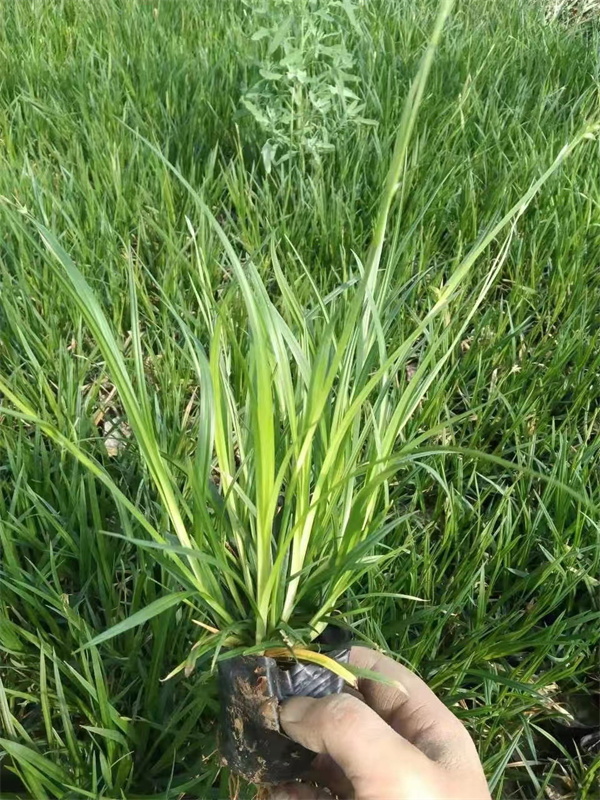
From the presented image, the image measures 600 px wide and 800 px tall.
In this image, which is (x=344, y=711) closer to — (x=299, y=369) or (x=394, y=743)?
(x=394, y=743)

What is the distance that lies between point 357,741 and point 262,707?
0.11 meters

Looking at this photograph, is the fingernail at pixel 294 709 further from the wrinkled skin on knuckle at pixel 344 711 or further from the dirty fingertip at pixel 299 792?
the dirty fingertip at pixel 299 792

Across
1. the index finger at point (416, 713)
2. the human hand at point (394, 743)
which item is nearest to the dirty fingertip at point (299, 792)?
the human hand at point (394, 743)

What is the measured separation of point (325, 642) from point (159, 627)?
23 cm

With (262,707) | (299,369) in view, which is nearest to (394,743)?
(262,707)

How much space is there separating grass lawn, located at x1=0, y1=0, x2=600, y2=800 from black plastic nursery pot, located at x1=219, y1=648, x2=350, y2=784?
0.05 meters

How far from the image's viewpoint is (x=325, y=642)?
30.7 inches

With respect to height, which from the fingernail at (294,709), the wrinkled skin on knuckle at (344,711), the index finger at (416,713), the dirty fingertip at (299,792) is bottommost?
the dirty fingertip at (299,792)

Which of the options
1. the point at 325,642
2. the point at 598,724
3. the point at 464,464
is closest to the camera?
the point at 325,642

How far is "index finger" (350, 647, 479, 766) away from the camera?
0.72 meters

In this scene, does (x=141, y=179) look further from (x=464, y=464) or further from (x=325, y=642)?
(x=325, y=642)

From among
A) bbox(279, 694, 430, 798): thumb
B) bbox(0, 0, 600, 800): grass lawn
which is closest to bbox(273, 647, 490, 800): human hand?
bbox(279, 694, 430, 798): thumb

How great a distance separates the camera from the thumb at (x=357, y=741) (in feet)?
2.15

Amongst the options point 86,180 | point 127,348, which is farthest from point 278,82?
point 127,348
